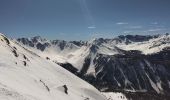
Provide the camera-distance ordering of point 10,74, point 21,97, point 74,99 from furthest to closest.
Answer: point 74,99
point 10,74
point 21,97

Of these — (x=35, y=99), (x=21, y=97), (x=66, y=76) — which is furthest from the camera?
(x=66, y=76)

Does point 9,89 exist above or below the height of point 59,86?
above

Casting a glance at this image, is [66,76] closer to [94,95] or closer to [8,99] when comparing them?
[94,95]

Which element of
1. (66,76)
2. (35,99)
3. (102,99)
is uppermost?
(35,99)

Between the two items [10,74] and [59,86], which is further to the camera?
Answer: [59,86]

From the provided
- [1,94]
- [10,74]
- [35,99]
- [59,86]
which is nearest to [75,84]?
[59,86]

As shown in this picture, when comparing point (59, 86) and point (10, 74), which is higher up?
point (10, 74)

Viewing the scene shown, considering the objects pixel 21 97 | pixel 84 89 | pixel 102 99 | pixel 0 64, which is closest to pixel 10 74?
pixel 0 64

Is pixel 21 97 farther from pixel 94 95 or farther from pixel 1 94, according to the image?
pixel 94 95

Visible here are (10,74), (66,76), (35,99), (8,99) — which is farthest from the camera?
(66,76)
